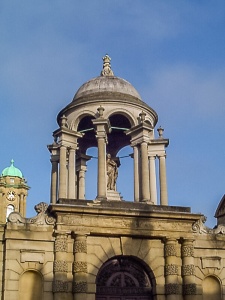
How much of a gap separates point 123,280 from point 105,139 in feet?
18.4

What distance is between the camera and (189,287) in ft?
65.2

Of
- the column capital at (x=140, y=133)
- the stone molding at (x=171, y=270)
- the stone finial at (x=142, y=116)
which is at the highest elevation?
the stone finial at (x=142, y=116)

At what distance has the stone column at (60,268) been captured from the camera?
18.7 meters

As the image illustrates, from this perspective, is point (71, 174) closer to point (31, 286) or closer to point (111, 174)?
point (111, 174)

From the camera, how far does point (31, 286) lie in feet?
62.6

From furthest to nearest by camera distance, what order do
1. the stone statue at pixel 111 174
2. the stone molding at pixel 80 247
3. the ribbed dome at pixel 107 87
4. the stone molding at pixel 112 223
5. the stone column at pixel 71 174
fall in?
the ribbed dome at pixel 107 87
the stone statue at pixel 111 174
the stone column at pixel 71 174
the stone molding at pixel 112 223
the stone molding at pixel 80 247

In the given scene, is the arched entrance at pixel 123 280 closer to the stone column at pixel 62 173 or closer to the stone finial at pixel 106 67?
the stone column at pixel 62 173

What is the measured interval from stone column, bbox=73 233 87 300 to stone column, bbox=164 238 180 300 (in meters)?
3.10

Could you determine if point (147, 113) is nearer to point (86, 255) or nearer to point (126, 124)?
point (126, 124)

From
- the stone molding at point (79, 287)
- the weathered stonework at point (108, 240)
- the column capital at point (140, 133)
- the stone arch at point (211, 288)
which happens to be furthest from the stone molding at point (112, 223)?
the column capital at point (140, 133)

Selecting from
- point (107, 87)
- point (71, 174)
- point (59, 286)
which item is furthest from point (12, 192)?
point (59, 286)

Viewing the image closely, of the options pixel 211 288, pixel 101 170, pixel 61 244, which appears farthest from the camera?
pixel 101 170

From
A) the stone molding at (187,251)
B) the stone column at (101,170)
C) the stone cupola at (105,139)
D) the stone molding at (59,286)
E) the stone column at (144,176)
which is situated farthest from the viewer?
the stone cupola at (105,139)

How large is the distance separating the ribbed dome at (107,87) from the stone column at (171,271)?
670 centimetres
